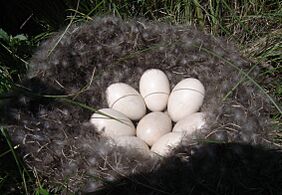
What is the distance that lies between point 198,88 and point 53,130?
637mm

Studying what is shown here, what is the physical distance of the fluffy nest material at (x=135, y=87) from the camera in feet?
5.50

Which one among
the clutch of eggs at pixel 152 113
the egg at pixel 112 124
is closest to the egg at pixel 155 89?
the clutch of eggs at pixel 152 113

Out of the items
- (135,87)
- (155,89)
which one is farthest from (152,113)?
(135,87)

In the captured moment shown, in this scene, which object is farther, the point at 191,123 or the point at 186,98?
the point at 186,98

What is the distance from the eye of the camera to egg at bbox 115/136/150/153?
1887mm

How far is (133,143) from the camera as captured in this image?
1.94m

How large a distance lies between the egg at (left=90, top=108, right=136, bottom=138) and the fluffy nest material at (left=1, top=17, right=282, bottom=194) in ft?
0.14

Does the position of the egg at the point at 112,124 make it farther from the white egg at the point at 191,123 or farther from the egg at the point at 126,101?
the white egg at the point at 191,123

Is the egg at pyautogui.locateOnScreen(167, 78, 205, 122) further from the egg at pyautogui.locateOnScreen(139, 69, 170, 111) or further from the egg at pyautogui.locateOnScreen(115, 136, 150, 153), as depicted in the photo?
the egg at pyautogui.locateOnScreen(115, 136, 150, 153)

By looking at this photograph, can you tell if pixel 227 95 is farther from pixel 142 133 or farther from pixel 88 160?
pixel 88 160

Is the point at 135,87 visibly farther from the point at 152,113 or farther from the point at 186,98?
the point at 186,98

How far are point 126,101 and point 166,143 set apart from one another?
347 millimetres

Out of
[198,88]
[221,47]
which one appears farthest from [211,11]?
[198,88]

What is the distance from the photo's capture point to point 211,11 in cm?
242
